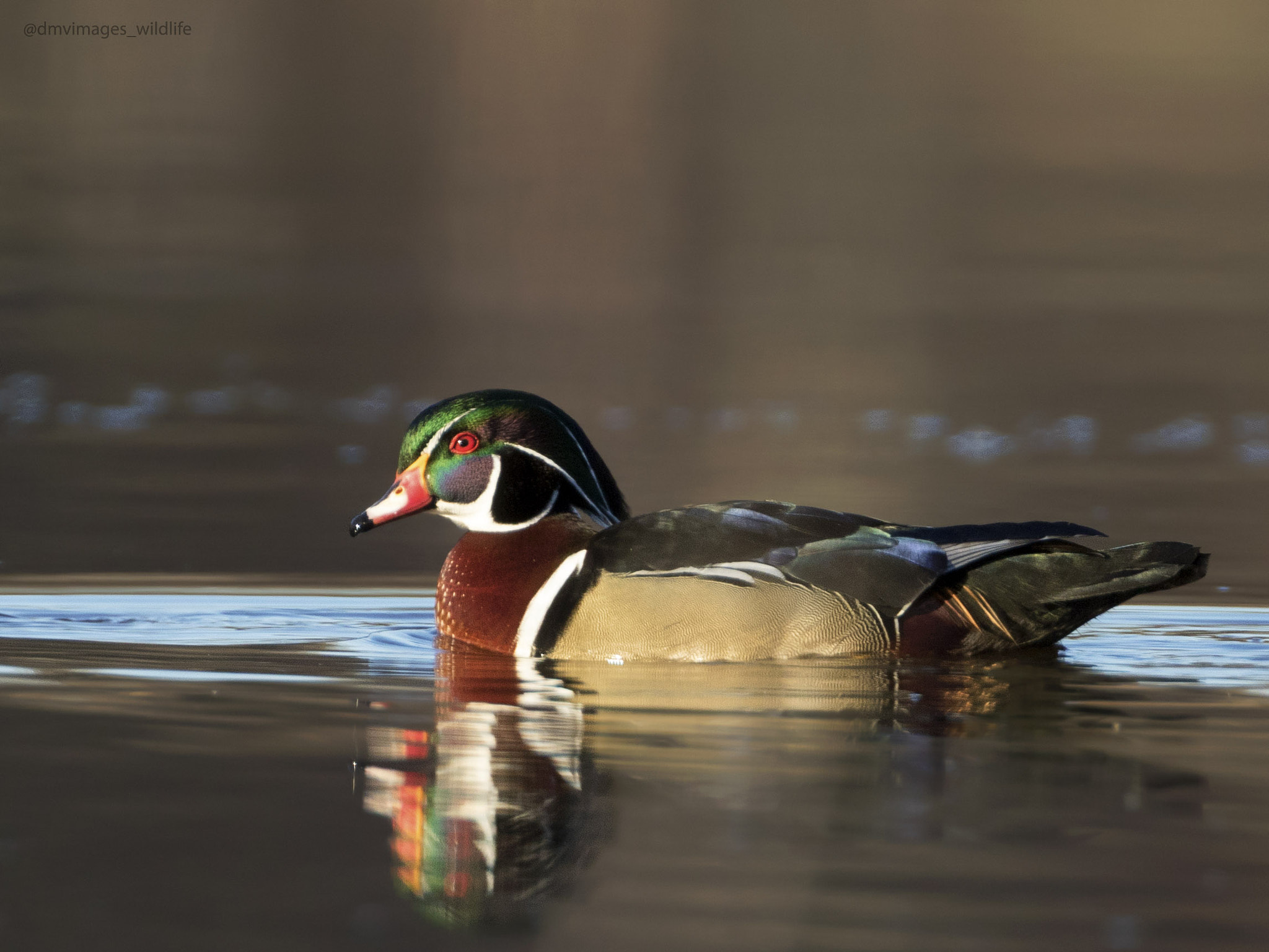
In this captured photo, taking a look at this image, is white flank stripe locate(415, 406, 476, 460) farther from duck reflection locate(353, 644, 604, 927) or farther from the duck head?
duck reflection locate(353, 644, 604, 927)

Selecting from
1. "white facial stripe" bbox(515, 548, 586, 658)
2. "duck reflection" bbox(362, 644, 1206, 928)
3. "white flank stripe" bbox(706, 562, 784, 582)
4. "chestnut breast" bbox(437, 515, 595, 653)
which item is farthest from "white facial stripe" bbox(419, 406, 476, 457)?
"white flank stripe" bbox(706, 562, 784, 582)

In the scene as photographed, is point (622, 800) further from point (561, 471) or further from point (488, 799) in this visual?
point (561, 471)

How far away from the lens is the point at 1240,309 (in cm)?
1934

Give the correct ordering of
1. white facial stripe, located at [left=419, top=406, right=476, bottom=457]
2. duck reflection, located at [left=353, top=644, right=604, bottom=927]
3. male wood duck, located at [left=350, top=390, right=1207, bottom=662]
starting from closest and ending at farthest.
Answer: duck reflection, located at [left=353, top=644, right=604, bottom=927], male wood duck, located at [left=350, top=390, right=1207, bottom=662], white facial stripe, located at [left=419, top=406, right=476, bottom=457]

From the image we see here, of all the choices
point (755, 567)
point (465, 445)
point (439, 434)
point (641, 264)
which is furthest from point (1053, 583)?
point (641, 264)

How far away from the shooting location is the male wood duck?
23.9 ft

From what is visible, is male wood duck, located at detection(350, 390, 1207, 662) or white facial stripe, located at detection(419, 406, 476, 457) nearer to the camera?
male wood duck, located at detection(350, 390, 1207, 662)

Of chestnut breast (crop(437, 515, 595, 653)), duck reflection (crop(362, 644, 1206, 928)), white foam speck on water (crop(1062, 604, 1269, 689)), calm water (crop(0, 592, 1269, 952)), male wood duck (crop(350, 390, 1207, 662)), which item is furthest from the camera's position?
chestnut breast (crop(437, 515, 595, 653))

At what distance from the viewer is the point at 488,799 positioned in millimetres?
5121


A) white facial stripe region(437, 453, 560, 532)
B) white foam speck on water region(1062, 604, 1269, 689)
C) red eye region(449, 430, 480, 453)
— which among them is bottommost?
white foam speck on water region(1062, 604, 1269, 689)

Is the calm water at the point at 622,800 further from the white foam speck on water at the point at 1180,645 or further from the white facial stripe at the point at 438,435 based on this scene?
the white facial stripe at the point at 438,435

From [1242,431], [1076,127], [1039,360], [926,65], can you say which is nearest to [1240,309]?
[1039,360]

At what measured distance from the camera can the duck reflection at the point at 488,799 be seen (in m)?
4.39

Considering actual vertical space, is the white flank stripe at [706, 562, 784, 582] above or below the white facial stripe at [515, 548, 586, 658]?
above
